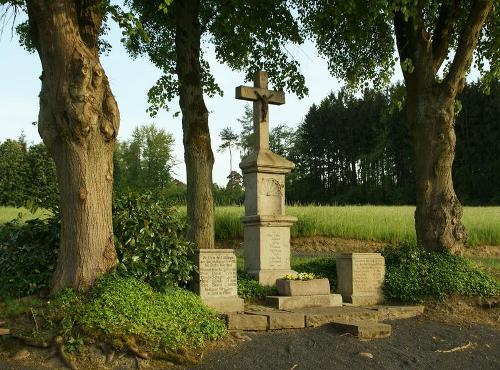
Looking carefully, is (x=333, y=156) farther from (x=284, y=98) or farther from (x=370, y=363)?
(x=370, y=363)

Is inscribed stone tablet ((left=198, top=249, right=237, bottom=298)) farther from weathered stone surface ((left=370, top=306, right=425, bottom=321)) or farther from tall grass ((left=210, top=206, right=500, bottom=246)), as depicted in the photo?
tall grass ((left=210, top=206, right=500, bottom=246))

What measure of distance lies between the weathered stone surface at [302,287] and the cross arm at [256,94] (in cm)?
381

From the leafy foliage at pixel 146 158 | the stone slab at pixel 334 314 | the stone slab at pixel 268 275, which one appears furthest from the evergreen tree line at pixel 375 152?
the stone slab at pixel 334 314

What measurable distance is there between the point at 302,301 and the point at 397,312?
1.64m

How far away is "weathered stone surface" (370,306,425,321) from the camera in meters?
9.49

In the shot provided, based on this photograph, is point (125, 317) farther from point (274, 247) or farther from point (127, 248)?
point (274, 247)

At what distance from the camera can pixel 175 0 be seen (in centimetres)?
1262

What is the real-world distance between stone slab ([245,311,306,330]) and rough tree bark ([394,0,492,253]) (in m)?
4.56

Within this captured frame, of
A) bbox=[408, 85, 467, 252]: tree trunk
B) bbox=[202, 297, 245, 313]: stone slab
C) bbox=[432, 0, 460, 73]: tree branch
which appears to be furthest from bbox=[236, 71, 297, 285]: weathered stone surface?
bbox=[432, 0, 460, 73]: tree branch

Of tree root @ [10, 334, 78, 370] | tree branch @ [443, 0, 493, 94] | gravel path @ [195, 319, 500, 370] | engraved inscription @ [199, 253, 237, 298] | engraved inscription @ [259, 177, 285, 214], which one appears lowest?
gravel path @ [195, 319, 500, 370]

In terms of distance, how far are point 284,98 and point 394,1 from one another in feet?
9.24

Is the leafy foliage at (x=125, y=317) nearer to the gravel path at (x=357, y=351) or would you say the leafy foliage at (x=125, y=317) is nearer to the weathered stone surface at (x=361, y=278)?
the gravel path at (x=357, y=351)

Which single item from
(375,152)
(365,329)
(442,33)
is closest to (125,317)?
(365,329)

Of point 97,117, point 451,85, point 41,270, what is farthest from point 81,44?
point 451,85
